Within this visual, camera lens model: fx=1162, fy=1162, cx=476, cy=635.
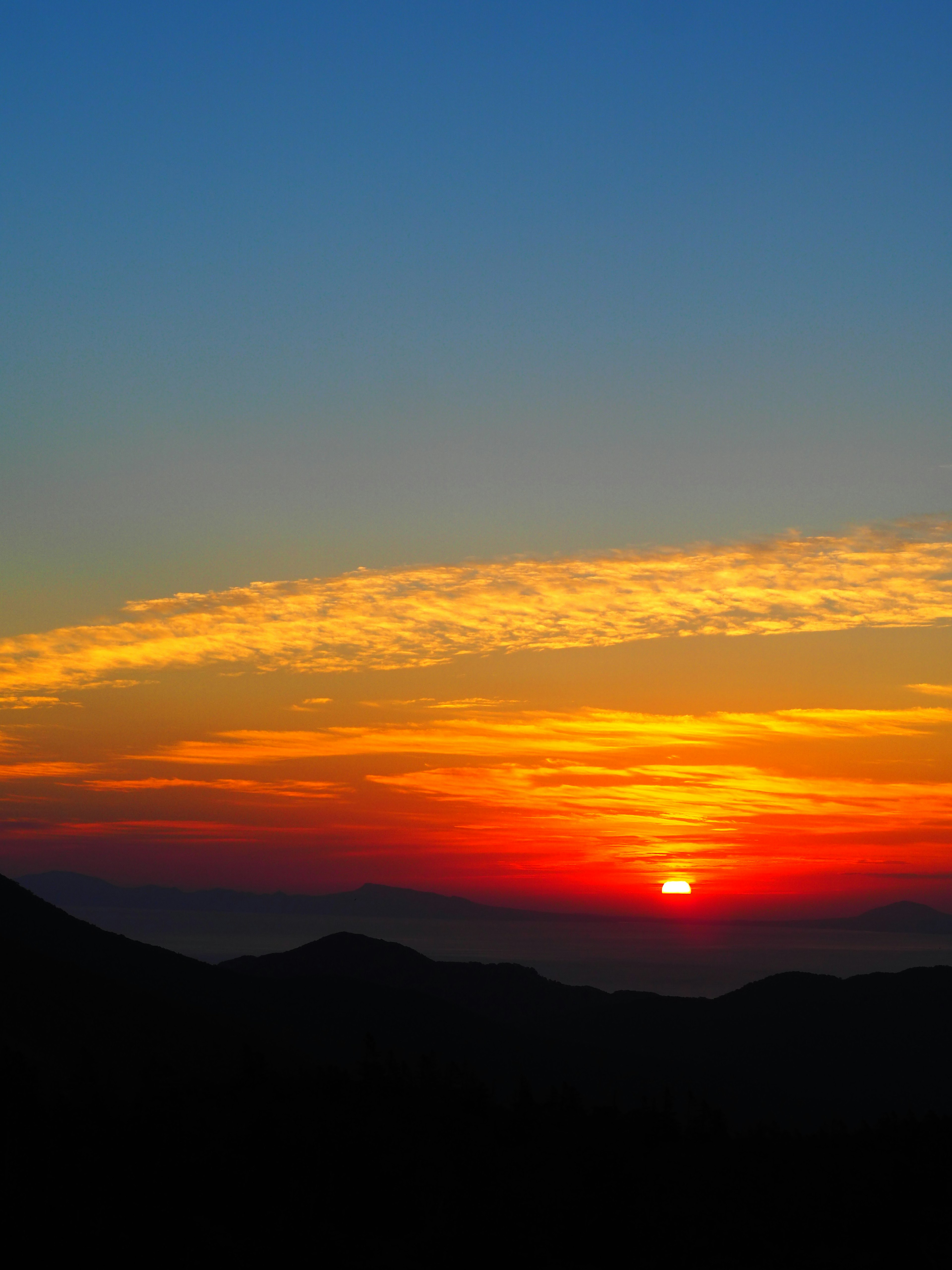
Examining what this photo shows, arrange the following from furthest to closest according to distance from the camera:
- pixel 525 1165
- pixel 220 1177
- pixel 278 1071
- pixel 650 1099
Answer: pixel 650 1099
pixel 278 1071
pixel 525 1165
pixel 220 1177

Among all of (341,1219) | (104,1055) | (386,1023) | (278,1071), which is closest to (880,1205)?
(341,1219)

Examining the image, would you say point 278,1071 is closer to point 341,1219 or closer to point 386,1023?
point 341,1219

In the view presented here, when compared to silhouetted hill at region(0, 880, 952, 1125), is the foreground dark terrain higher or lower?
higher

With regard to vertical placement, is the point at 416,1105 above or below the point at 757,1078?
above

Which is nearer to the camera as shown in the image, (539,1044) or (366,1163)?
(366,1163)

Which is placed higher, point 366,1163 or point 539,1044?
point 366,1163

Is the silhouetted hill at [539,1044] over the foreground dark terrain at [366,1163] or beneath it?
beneath

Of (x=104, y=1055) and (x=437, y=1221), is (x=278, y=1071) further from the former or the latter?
(x=437, y=1221)

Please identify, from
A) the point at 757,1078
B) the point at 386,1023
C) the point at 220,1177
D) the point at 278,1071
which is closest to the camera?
the point at 220,1177

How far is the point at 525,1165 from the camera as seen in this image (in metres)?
59.1

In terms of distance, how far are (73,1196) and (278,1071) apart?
53901 mm

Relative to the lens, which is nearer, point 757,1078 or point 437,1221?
point 437,1221

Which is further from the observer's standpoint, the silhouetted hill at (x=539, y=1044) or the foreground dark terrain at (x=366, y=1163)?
the silhouetted hill at (x=539, y=1044)

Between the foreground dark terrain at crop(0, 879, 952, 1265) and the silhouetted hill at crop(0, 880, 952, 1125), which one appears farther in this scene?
the silhouetted hill at crop(0, 880, 952, 1125)
